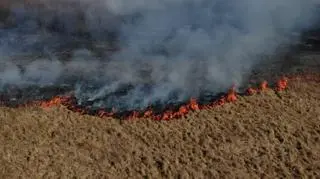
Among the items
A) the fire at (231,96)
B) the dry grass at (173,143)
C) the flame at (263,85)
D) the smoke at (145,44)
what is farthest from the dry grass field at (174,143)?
the smoke at (145,44)

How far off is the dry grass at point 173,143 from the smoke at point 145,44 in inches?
39.6

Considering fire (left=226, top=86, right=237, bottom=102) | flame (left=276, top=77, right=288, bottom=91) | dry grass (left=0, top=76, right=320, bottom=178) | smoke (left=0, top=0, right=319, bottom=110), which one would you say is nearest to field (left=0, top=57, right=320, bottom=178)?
dry grass (left=0, top=76, right=320, bottom=178)

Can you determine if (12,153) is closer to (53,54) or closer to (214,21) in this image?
(53,54)

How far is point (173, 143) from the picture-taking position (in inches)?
375

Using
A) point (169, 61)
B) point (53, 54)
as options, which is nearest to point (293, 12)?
point (169, 61)

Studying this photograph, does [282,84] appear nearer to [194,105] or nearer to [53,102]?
[194,105]

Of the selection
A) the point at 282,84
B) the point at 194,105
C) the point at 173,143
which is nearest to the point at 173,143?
the point at 173,143

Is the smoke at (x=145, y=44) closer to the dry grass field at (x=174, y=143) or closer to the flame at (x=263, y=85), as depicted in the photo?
the flame at (x=263, y=85)

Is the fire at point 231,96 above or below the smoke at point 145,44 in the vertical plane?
below

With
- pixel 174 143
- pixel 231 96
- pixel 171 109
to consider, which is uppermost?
pixel 231 96

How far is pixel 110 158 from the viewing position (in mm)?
9242

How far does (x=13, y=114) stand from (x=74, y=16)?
5688mm

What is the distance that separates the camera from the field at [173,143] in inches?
355

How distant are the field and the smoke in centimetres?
97
